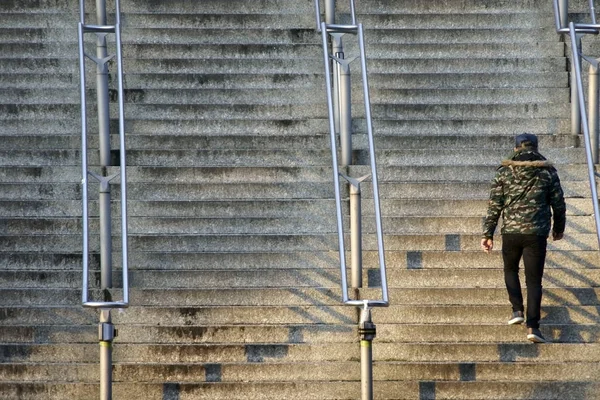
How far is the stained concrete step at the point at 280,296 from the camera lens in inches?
356

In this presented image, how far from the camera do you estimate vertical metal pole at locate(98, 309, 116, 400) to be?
7969 millimetres

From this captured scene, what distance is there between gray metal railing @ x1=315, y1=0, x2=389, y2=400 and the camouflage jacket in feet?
2.72

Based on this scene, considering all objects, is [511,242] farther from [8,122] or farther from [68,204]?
[8,122]

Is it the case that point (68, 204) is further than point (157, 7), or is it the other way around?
point (157, 7)

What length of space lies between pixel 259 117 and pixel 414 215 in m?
1.51

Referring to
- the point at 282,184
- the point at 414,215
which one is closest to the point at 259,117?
the point at 282,184

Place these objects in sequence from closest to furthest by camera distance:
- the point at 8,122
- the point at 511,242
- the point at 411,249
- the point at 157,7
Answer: the point at 511,242 → the point at 411,249 → the point at 8,122 → the point at 157,7

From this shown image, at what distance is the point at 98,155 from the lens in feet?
32.6

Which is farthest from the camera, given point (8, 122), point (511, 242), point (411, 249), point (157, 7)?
point (157, 7)

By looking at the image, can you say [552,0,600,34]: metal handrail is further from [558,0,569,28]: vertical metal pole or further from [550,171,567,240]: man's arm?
[550,171,567,240]: man's arm

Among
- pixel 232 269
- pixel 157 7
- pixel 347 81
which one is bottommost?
pixel 232 269

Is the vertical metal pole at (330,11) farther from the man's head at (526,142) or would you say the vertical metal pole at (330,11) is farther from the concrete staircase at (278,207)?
the man's head at (526,142)

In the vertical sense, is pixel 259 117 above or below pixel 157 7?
below

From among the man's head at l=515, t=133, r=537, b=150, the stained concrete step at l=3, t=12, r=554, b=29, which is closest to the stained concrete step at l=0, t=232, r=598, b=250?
the man's head at l=515, t=133, r=537, b=150
